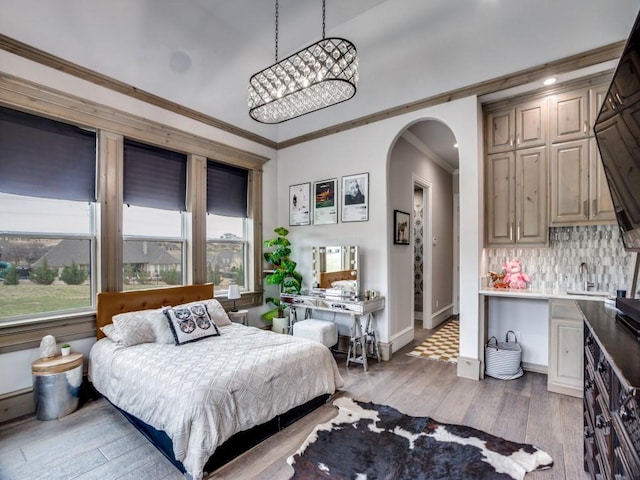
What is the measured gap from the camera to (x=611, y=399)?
121 centimetres

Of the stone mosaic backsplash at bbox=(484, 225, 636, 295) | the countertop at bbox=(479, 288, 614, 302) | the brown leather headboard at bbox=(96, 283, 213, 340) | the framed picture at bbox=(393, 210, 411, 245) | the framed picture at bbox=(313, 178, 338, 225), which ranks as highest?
the framed picture at bbox=(313, 178, 338, 225)

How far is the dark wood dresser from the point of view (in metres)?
0.91

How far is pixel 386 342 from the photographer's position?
12.8ft

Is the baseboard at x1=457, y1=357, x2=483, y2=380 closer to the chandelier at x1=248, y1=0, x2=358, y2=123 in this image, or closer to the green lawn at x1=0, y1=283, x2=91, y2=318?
the chandelier at x1=248, y1=0, x2=358, y2=123

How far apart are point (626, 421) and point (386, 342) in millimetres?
3000

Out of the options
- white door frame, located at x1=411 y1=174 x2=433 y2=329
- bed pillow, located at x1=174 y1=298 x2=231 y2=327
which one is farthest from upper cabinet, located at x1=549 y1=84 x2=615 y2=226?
bed pillow, located at x1=174 y1=298 x2=231 y2=327

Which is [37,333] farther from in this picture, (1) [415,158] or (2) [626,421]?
(1) [415,158]

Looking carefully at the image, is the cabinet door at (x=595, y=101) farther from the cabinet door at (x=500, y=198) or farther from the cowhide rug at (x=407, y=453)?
the cowhide rug at (x=407, y=453)

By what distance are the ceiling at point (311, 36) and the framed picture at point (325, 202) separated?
4.01ft

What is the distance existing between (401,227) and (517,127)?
1.75m

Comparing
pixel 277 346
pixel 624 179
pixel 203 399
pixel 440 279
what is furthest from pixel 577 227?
pixel 203 399

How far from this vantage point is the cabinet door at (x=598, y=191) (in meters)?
2.89

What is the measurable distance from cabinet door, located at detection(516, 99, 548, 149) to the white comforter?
9.73 feet

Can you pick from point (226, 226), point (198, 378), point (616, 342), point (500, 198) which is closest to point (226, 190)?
point (226, 226)
